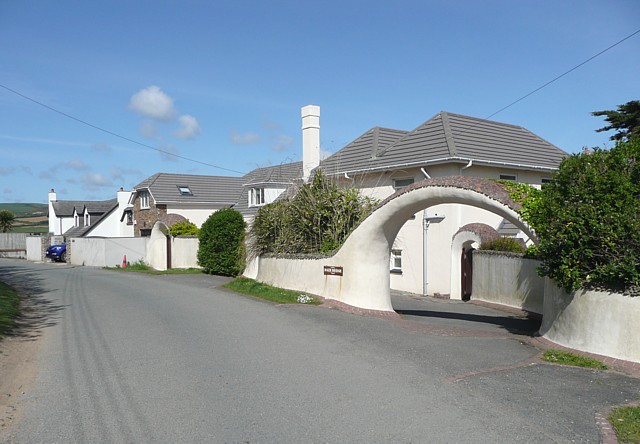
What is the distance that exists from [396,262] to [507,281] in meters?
6.62

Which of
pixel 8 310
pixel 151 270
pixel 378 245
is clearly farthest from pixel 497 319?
pixel 151 270

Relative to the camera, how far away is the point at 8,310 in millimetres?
13461

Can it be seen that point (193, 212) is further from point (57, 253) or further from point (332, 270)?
point (332, 270)

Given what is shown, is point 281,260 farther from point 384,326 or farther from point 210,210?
point 210,210

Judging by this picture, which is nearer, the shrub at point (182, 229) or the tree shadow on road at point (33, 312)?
the tree shadow on road at point (33, 312)

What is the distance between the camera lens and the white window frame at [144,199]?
43188mm

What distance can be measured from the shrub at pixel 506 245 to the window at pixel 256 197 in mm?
17230

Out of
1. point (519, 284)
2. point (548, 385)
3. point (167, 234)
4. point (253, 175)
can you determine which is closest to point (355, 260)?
point (519, 284)

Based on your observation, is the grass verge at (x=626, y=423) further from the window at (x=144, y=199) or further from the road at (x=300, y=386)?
the window at (x=144, y=199)

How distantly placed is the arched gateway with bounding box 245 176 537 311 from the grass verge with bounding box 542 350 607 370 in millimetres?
2687

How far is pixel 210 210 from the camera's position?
44.1 m

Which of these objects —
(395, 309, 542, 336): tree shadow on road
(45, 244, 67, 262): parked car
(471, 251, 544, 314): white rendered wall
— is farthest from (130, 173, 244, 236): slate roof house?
(395, 309, 542, 336): tree shadow on road

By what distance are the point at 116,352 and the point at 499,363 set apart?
20.2ft

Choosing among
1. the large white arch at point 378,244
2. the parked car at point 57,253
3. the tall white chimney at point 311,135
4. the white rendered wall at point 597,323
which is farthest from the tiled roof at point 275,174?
the white rendered wall at point 597,323
